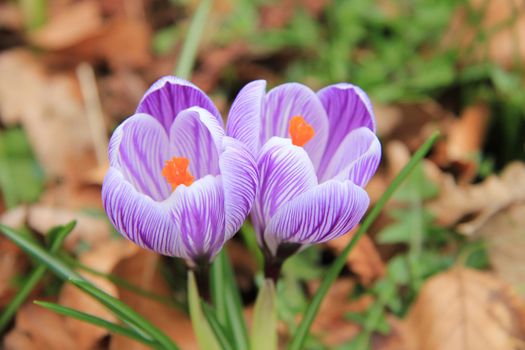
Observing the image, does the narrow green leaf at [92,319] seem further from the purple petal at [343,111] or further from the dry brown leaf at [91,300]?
the purple petal at [343,111]

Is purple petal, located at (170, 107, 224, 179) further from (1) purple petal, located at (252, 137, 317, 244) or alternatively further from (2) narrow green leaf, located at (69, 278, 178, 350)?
(2) narrow green leaf, located at (69, 278, 178, 350)

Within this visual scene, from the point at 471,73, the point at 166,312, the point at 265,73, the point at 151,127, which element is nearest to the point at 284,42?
the point at 265,73

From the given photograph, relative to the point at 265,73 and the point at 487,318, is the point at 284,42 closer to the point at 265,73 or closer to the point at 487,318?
the point at 265,73

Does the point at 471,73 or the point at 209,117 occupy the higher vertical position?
the point at 209,117

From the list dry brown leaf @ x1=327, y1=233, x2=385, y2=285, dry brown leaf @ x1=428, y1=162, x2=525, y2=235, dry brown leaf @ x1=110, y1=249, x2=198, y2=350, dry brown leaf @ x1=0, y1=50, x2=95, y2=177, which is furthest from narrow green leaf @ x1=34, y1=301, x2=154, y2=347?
dry brown leaf @ x1=0, y1=50, x2=95, y2=177

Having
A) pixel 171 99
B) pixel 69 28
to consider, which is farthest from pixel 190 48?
pixel 69 28

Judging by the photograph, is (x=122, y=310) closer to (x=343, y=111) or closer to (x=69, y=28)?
(x=343, y=111)

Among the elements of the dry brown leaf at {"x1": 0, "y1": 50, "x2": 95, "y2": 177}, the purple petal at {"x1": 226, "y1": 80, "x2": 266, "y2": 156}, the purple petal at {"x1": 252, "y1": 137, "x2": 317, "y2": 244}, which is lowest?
the dry brown leaf at {"x1": 0, "y1": 50, "x2": 95, "y2": 177}
